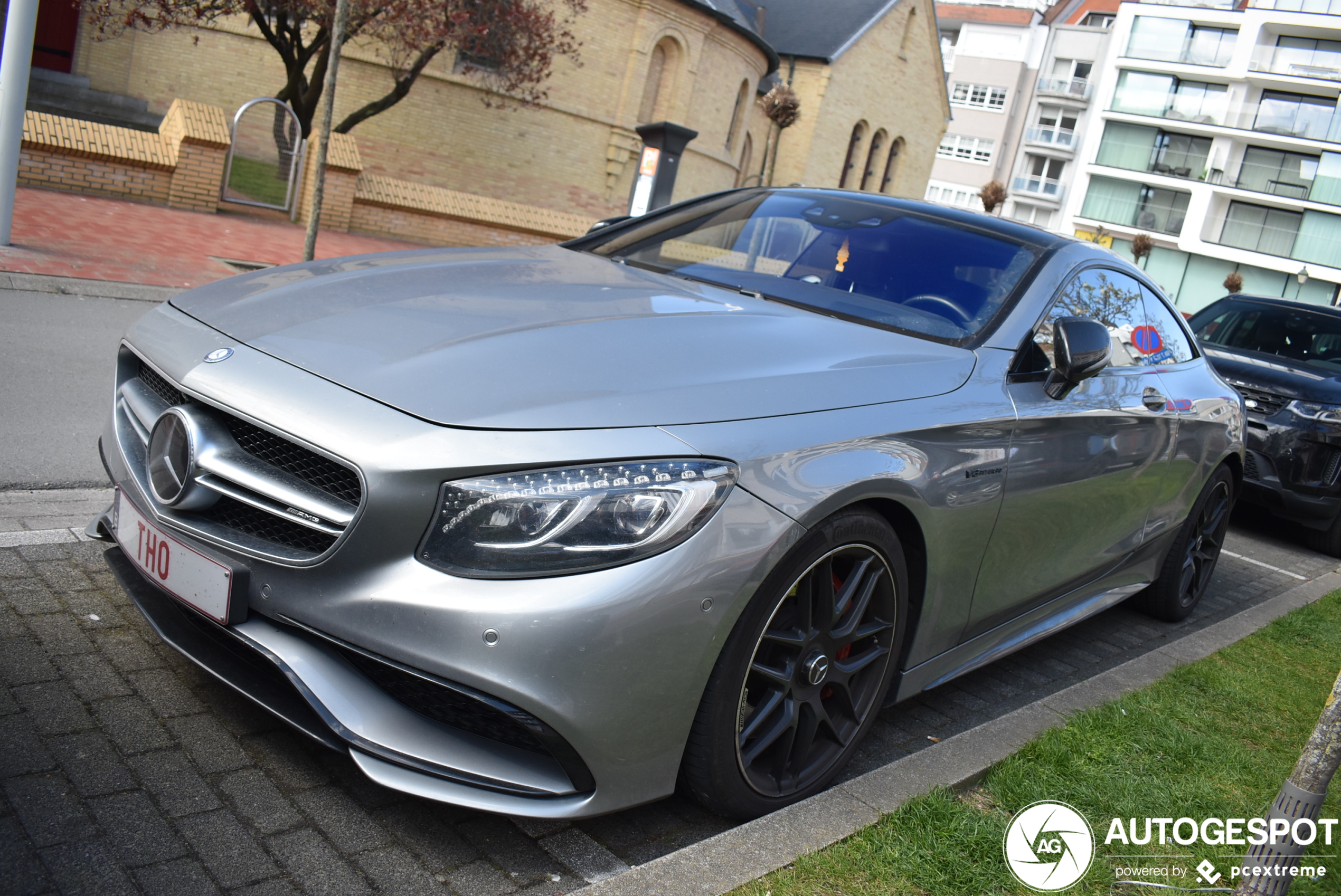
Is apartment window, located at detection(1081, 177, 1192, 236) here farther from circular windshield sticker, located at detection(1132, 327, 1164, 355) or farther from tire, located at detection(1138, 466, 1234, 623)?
circular windshield sticker, located at detection(1132, 327, 1164, 355)

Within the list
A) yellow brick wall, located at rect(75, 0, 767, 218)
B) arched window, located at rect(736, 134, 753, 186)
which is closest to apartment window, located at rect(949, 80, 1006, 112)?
arched window, located at rect(736, 134, 753, 186)

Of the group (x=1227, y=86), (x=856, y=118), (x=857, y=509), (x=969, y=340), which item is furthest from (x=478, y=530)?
(x=1227, y=86)

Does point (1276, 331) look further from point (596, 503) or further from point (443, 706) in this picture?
point (443, 706)

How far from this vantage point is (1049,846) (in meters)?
2.67

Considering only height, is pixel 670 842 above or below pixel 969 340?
below

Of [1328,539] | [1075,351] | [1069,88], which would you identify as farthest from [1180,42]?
[1075,351]

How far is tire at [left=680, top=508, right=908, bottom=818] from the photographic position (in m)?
2.33

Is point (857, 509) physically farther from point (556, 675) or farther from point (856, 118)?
point (856, 118)

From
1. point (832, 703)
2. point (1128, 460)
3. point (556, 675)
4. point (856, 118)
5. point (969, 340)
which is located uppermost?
point (856, 118)

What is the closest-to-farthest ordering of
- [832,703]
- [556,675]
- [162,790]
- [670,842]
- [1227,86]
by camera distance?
[556,675]
[162,790]
[670,842]
[832,703]
[1227,86]

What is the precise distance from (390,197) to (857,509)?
15615 millimetres

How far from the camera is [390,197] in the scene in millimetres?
16812

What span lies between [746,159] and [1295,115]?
32431 mm

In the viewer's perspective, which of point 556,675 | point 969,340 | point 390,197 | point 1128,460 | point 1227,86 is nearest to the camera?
point 556,675
